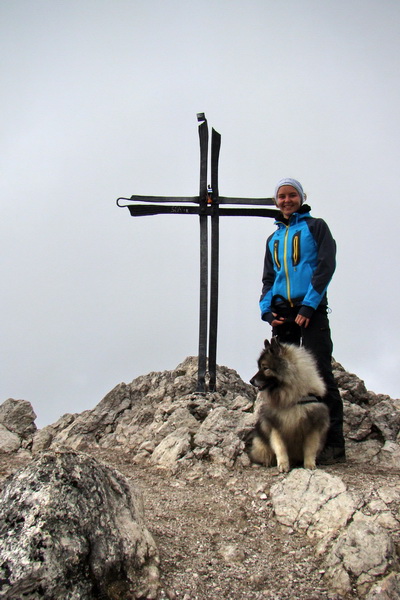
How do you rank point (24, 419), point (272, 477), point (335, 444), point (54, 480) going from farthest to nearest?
point (24, 419), point (335, 444), point (272, 477), point (54, 480)

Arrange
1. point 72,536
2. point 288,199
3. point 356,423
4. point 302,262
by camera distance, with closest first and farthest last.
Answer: point 72,536 < point 302,262 < point 288,199 < point 356,423

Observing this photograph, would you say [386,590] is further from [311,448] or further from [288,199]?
[288,199]

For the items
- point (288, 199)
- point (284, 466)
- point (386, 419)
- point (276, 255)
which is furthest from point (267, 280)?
point (386, 419)

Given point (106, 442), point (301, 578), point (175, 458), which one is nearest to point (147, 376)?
point (106, 442)

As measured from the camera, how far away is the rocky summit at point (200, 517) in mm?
2605

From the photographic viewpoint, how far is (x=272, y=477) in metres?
4.96

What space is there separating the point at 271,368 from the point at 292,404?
17.3 inches

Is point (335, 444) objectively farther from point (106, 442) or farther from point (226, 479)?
point (106, 442)

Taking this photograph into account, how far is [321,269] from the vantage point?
534 cm

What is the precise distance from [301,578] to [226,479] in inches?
76.9

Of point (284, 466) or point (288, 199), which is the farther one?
point (288, 199)

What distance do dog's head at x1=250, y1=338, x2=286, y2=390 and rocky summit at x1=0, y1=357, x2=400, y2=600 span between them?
93cm

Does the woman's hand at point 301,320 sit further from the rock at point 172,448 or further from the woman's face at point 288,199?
the rock at point 172,448

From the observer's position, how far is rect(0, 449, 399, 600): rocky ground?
308cm
